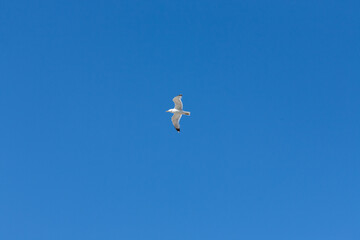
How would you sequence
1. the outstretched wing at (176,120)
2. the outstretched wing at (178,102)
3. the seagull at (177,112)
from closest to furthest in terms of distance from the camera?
the outstretched wing at (178,102)
the seagull at (177,112)
the outstretched wing at (176,120)

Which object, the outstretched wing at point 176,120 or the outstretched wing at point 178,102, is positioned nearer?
the outstretched wing at point 178,102

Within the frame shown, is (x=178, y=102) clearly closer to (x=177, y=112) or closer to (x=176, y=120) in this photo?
(x=177, y=112)

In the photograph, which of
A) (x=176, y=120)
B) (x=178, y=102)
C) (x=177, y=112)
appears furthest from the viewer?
(x=176, y=120)

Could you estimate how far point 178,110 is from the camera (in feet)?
290

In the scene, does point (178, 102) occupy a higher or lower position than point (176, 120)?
higher

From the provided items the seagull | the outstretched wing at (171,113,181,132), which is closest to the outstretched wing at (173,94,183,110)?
the seagull

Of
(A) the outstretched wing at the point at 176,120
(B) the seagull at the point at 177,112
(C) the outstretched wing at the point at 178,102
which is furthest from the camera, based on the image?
(A) the outstretched wing at the point at 176,120

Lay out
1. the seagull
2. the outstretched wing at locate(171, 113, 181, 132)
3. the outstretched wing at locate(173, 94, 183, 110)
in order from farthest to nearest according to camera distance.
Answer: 1. the outstretched wing at locate(171, 113, 181, 132)
2. the seagull
3. the outstretched wing at locate(173, 94, 183, 110)

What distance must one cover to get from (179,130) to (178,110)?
3389 millimetres

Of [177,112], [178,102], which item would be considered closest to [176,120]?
[177,112]

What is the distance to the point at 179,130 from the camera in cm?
9000

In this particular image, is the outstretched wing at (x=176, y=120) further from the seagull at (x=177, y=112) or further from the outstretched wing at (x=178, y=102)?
the outstretched wing at (x=178, y=102)

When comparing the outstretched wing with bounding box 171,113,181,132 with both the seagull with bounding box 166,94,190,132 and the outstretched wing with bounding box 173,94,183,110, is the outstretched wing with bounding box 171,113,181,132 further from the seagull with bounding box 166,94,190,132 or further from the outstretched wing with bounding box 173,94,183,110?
the outstretched wing with bounding box 173,94,183,110

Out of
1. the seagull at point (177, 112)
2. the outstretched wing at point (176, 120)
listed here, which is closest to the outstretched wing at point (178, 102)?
the seagull at point (177, 112)
